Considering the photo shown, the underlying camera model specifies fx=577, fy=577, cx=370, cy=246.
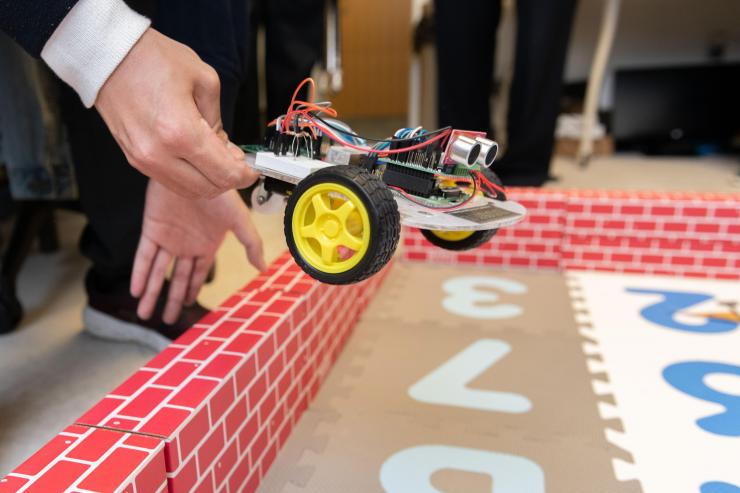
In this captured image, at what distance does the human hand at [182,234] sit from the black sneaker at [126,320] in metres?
0.14

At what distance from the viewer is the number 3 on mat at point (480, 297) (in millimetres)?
840

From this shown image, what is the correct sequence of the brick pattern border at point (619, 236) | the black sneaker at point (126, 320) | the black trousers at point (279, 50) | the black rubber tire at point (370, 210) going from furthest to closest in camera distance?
the brick pattern border at point (619, 236), the black sneaker at point (126, 320), the black trousers at point (279, 50), the black rubber tire at point (370, 210)

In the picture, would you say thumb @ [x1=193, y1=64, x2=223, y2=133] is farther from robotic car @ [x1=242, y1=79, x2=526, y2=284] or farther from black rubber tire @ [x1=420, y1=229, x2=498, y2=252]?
black rubber tire @ [x1=420, y1=229, x2=498, y2=252]

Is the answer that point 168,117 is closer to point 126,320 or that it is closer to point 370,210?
point 370,210

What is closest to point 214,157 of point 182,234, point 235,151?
point 235,151

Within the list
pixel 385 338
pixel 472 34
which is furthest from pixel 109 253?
pixel 472 34

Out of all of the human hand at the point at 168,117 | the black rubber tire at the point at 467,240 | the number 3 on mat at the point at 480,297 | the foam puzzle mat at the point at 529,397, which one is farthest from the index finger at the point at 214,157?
the number 3 on mat at the point at 480,297

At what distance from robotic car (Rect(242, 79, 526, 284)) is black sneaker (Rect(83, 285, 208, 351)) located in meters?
0.45

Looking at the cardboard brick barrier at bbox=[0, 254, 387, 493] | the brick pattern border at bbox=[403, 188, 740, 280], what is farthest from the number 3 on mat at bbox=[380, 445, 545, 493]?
the brick pattern border at bbox=[403, 188, 740, 280]

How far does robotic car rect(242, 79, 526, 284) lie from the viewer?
0.92 ft

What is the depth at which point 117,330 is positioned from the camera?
77 cm

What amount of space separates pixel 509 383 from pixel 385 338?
179 mm

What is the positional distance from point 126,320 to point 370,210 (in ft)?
1.98

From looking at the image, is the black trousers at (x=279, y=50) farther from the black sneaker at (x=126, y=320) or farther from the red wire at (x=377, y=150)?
the black sneaker at (x=126, y=320)
